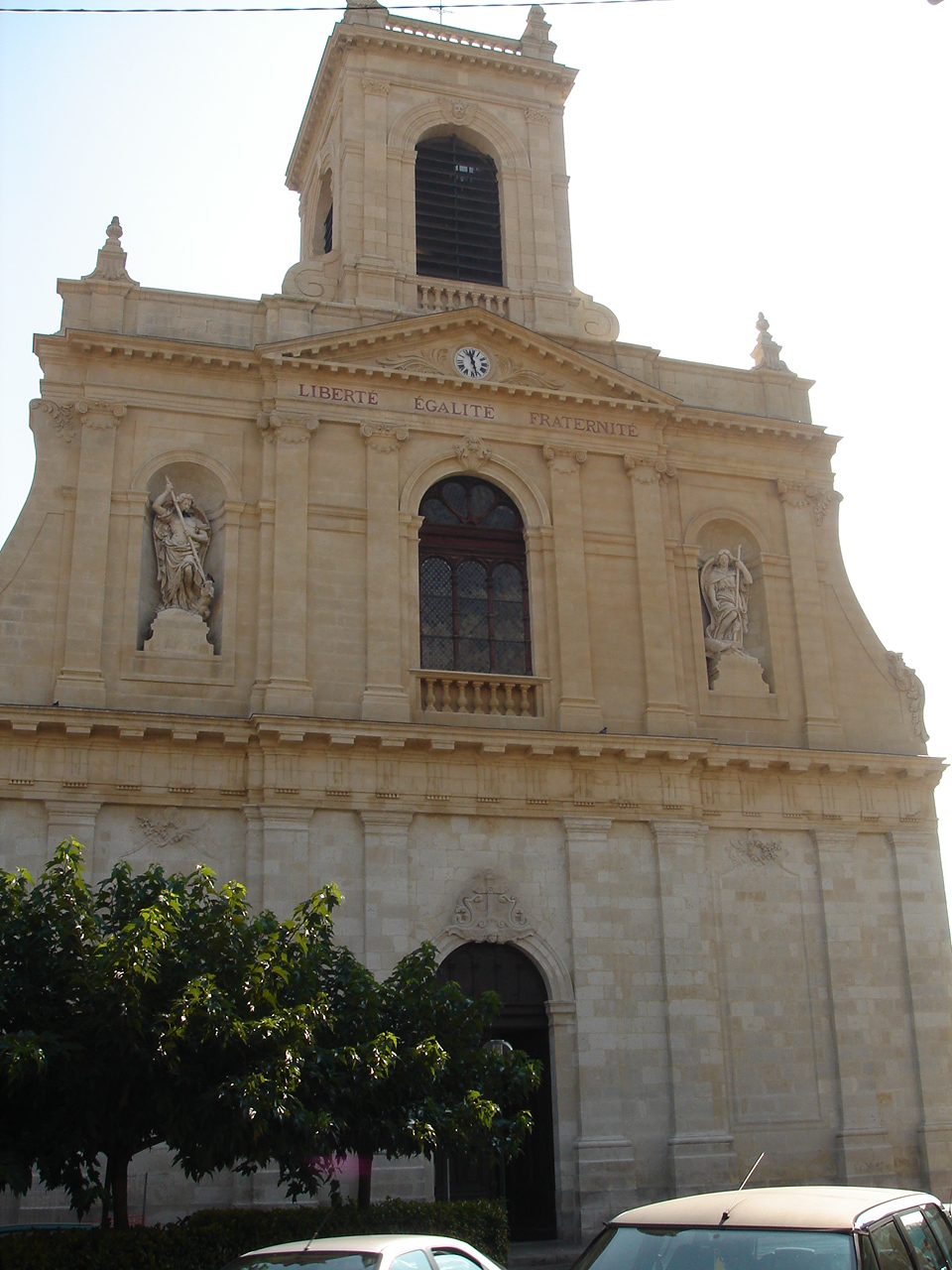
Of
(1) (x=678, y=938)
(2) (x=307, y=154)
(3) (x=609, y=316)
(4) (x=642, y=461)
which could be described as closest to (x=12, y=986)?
(1) (x=678, y=938)

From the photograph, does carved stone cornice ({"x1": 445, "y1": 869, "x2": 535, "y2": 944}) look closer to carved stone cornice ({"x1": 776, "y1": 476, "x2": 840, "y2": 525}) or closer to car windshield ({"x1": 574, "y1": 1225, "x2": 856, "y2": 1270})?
carved stone cornice ({"x1": 776, "y1": 476, "x2": 840, "y2": 525})

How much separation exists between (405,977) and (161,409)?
11.5 m

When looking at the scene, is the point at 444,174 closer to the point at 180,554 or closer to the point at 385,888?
the point at 180,554

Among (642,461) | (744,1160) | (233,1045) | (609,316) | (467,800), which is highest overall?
(609,316)

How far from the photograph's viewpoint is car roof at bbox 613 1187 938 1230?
292 inches

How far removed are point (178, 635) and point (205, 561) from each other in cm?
166

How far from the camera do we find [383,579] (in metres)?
22.8

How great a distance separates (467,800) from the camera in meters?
21.8

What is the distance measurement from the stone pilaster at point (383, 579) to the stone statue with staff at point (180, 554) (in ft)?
8.89

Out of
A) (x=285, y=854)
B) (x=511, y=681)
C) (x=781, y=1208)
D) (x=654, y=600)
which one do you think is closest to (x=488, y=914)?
(x=285, y=854)

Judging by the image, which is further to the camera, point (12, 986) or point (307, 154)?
point (307, 154)

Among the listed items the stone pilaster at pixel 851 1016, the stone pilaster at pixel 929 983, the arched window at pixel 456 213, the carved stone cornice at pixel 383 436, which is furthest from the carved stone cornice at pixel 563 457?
the stone pilaster at pixel 929 983

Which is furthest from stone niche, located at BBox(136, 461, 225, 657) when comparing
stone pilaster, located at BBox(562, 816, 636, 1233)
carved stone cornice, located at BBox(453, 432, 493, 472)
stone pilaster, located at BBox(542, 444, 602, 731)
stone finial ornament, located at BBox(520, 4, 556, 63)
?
stone finial ornament, located at BBox(520, 4, 556, 63)

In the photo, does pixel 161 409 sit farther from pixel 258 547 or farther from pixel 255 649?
pixel 255 649
